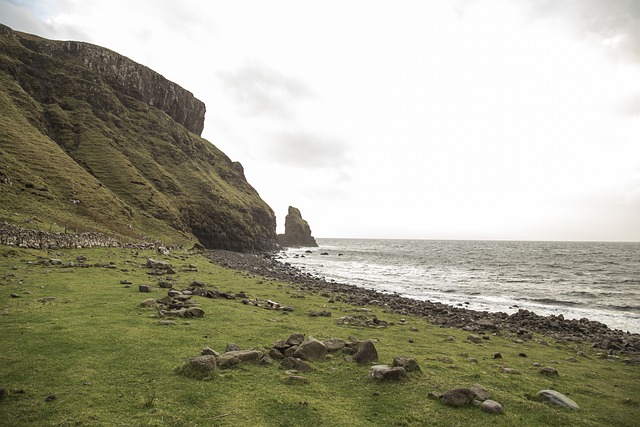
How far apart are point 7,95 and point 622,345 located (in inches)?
5535

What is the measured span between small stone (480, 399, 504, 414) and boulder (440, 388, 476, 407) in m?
0.40

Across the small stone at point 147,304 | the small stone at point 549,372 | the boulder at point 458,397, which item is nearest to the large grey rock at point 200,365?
the boulder at point 458,397

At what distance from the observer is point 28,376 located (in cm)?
1059

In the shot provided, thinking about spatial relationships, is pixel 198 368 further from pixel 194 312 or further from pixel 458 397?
pixel 194 312

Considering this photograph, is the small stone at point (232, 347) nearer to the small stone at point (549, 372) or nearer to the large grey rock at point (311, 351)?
the large grey rock at point (311, 351)

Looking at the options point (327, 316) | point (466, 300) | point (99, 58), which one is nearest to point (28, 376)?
point (327, 316)

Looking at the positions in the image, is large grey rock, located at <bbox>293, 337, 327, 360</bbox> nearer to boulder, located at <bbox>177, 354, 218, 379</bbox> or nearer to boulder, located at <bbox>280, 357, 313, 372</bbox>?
boulder, located at <bbox>280, 357, 313, 372</bbox>

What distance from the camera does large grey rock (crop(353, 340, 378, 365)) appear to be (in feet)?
46.4

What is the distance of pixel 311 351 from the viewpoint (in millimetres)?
14344

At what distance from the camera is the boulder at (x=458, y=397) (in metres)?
10.8

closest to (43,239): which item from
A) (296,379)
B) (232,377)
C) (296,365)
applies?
(232,377)

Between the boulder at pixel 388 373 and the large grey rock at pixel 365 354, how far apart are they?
1.34 m

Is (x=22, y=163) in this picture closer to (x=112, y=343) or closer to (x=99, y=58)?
(x=112, y=343)

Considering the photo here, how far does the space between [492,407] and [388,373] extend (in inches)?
133
